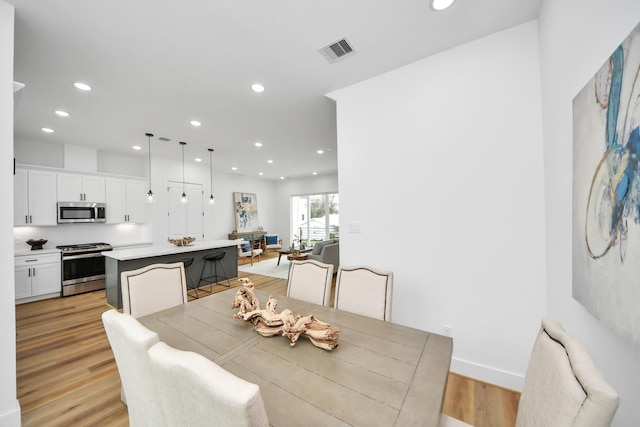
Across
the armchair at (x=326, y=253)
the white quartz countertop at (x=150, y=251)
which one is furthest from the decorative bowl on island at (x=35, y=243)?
the armchair at (x=326, y=253)

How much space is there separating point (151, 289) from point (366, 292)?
167cm

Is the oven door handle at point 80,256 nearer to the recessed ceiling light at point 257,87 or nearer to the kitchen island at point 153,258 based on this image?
the kitchen island at point 153,258

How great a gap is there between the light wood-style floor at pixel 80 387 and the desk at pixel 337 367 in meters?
0.91

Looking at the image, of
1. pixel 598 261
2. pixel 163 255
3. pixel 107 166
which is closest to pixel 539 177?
pixel 598 261

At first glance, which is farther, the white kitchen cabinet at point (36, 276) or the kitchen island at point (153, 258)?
the white kitchen cabinet at point (36, 276)

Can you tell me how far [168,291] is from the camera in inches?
79.4

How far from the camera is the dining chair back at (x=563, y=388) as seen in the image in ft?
1.62

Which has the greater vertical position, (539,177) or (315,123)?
(315,123)

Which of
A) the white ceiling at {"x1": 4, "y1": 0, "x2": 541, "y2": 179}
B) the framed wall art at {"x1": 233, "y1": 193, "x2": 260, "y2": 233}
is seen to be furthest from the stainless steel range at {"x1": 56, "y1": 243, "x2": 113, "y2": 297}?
the framed wall art at {"x1": 233, "y1": 193, "x2": 260, "y2": 233}

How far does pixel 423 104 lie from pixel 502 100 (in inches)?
23.6

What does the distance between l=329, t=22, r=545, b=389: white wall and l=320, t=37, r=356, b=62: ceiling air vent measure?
20.2 inches

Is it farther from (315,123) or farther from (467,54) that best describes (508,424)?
(315,123)

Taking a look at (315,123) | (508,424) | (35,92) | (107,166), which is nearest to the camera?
(508,424)

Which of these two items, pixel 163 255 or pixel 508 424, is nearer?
pixel 508 424
